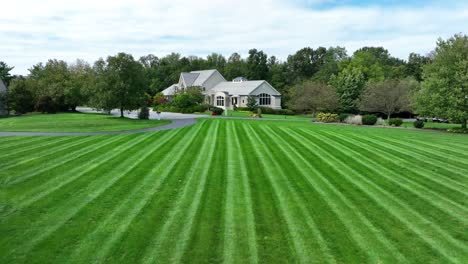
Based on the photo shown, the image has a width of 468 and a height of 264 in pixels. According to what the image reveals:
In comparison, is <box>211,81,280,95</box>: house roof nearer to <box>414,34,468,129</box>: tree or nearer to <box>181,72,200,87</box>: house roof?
<box>181,72,200,87</box>: house roof

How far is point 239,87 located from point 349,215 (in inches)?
2645

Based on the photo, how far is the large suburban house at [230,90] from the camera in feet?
232

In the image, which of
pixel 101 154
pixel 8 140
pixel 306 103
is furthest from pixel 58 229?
pixel 306 103

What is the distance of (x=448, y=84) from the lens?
3231cm

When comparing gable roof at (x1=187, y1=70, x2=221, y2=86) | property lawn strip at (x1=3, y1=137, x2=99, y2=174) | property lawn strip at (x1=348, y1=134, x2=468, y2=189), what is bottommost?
property lawn strip at (x1=348, y1=134, x2=468, y2=189)

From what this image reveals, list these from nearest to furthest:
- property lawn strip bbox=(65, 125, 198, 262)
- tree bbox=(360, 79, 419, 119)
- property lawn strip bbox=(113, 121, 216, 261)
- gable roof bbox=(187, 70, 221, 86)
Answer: property lawn strip bbox=(65, 125, 198, 262) < property lawn strip bbox=(113, 121, 216, 261) < tree bbox=(360, 79, 419, 119) < gable roof bbox=(187, 70, 221, 86)

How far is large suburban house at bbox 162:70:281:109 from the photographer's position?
70.6 m

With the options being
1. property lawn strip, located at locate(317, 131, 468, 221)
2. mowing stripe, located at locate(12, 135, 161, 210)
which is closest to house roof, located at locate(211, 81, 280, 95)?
property lawn strip, located at locate(317, 131, 468, 221)

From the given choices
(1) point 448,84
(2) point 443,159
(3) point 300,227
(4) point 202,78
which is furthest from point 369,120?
(4) point 202,78

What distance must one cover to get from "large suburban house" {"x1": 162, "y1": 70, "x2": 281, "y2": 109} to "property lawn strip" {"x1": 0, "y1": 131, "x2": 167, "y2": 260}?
188ft

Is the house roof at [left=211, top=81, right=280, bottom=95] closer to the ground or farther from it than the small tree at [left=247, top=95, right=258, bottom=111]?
farther from it

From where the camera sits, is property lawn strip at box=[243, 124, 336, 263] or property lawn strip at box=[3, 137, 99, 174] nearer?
property lawn strip at box=[243, 124, 336, 263]

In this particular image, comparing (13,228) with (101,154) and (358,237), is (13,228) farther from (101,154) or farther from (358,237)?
(101,154)

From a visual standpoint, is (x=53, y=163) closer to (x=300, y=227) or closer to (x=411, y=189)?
(x=300, y=227)
